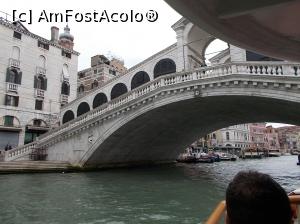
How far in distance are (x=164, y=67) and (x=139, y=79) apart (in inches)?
86.3

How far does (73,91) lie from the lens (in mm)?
27172

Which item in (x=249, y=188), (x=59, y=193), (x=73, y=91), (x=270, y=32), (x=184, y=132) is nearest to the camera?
(x=249, y=188)

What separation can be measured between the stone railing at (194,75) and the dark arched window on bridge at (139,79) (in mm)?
3541

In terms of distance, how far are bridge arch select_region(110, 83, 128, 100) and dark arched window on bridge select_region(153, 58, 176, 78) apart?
3.03 m

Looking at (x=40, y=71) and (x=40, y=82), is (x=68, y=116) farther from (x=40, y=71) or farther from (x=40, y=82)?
(x=40, y=71)

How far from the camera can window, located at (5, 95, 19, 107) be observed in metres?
21.9

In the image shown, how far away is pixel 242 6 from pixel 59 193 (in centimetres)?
796

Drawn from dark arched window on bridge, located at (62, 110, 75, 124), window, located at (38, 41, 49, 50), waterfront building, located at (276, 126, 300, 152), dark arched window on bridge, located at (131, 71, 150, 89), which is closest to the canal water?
dark arched window on bridge, located at (131, 71, 150, 89)

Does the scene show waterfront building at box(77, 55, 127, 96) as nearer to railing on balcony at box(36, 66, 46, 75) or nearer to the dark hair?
railing on balcony at box(36, 66, 46, 75)

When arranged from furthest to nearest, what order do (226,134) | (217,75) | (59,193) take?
(226,134), (217,75), (59,193)

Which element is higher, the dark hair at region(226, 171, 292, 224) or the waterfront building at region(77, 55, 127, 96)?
the waterfront building at region(77, 55, 127, 96)

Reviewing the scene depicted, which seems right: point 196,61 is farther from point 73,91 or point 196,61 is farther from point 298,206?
point 298,206

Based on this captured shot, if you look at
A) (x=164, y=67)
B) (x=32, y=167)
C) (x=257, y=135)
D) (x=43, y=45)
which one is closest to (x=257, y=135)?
(x=257, y=135)

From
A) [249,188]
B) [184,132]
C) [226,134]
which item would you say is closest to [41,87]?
[184,132]
